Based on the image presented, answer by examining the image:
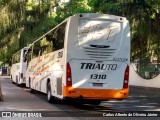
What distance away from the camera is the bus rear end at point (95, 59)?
15.2 m

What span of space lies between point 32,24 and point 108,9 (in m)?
11.4

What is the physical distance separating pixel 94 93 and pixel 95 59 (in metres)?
1.26

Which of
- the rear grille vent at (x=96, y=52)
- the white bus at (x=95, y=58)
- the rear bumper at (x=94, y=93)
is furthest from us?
the rear grille vent at (x=96, y=52)

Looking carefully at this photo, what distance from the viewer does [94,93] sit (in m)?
15.2

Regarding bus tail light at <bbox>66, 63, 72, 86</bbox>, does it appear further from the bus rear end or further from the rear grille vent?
the rear grille vent

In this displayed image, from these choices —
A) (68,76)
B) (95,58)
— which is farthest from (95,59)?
(68,76)

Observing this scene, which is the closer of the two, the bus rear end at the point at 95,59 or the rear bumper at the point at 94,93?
the rear bumper at the point at 94,93

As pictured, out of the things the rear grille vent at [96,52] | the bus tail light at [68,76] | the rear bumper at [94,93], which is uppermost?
the rear grille vent at [96,52]

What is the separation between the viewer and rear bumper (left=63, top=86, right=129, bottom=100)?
1503 centimetres

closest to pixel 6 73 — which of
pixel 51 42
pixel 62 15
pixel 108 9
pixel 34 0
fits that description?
pixel 62 15

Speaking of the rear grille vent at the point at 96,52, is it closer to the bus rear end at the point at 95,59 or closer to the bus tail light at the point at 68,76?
the bus rear end at the point at 95,59

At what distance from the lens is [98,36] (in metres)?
15.4

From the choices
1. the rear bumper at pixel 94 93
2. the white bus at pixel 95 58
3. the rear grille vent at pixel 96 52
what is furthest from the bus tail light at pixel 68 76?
the rear grille vent at pixel 96 52

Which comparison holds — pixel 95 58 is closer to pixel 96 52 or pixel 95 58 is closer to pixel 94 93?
pixel 96 52
